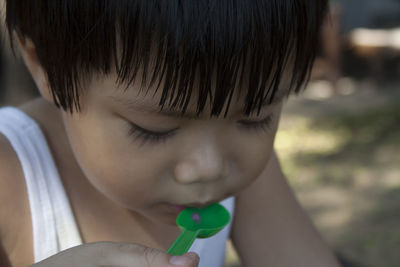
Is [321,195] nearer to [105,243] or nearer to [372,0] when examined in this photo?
[105,243]

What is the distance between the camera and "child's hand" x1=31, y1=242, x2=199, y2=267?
1.71 feet

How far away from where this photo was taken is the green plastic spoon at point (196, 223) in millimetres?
654

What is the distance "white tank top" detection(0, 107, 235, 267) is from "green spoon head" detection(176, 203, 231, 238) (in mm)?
189

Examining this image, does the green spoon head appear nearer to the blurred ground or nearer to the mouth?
the mouth

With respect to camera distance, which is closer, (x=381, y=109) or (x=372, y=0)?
(x=381, y=109)

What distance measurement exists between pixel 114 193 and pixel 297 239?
1.28 ft

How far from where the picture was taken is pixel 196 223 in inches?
27.6

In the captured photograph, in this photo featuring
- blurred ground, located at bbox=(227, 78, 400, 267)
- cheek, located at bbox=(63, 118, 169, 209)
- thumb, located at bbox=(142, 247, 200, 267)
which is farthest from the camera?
blurred ground, located at bbox=(227, 78, 400, 267)

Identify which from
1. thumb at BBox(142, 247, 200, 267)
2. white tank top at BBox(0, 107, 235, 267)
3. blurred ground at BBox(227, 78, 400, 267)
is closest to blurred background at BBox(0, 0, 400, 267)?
blurred ground at BBox(227, 78, 400, 267)

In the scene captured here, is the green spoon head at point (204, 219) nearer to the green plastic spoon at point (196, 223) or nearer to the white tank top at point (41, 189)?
the green plastic spoon at point (196, 223)

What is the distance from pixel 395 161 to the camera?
8.00 feet

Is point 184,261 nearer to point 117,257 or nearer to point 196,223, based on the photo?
point 117,257

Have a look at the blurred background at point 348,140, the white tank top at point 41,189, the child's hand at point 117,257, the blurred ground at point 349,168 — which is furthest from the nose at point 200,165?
the blurred ground at point 349,168

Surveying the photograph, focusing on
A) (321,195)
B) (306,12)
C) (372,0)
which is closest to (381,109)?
(321,195)
